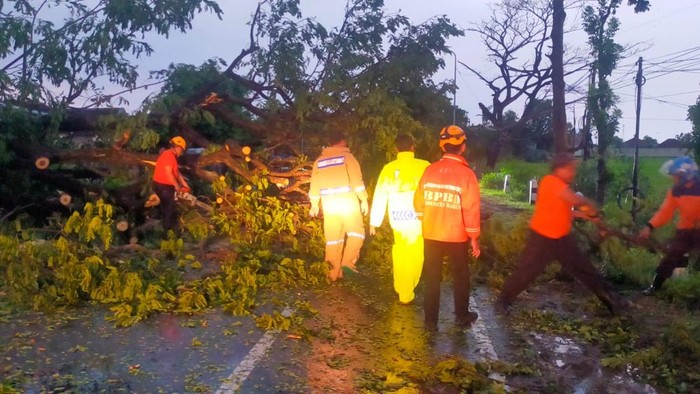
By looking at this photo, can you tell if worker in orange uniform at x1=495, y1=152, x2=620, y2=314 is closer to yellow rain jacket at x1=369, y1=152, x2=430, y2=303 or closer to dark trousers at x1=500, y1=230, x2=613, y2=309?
dark trousers at x1=500, y1=230, x2=613, y2=309

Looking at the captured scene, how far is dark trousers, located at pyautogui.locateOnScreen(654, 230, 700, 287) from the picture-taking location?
27.3 feet

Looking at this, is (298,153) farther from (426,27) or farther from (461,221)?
(461,221)

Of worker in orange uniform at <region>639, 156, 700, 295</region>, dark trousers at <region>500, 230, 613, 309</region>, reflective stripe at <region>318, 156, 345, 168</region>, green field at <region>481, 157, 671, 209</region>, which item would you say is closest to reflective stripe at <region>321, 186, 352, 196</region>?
A: reflective stripe at <region>318, 156, 345, 168</region>

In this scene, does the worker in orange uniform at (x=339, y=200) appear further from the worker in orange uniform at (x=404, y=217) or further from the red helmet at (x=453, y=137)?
the red helmet at (x=453, y=137)

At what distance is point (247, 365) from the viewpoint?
577 cm

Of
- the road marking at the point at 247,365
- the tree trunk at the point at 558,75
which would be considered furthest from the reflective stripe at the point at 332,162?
the tree trunk at the point at 558,75

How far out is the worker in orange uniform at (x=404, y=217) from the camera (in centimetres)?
797

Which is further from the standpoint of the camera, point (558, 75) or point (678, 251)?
point (558, 75)

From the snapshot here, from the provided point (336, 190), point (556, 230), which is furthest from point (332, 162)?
point (556, 230)

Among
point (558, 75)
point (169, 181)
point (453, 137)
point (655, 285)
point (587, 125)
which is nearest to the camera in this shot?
point (453, 137)

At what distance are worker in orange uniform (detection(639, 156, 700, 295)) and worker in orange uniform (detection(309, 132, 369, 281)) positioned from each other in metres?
3.22

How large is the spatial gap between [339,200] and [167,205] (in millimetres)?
3473

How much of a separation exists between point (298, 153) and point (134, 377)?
6.69 meters

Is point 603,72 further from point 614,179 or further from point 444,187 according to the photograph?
point 444,187
